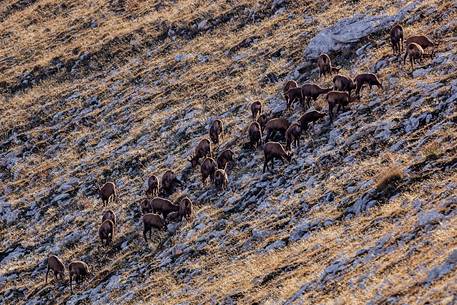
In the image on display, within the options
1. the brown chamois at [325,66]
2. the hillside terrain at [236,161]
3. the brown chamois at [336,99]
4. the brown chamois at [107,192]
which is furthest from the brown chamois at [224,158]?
the brown chamois at [325,66]

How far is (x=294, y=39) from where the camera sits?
38969 mm

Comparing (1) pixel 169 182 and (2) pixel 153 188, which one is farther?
(2) pixel 153 188

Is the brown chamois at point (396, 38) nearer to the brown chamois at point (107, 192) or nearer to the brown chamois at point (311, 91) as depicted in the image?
the brown chamois at point (311, 91)

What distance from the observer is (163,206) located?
25234 millimetres

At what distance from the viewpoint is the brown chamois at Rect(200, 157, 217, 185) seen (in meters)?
26.5

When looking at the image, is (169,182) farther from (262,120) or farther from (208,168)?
(262,120)

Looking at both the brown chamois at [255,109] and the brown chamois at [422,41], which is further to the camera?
the brown chamois at [255,109]

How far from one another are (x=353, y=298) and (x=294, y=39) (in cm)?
2622

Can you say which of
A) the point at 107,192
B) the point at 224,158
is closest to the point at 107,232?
the point at 107,192

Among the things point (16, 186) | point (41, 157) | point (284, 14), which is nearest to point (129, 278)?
point (16, 186)

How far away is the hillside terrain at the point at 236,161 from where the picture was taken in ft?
57.1

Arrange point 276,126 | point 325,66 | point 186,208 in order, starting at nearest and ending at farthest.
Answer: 1. point 186,208
2. point 276,126
3. point 325,66

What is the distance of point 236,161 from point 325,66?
24.1 feet

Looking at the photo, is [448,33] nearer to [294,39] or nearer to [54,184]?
[294,39]
